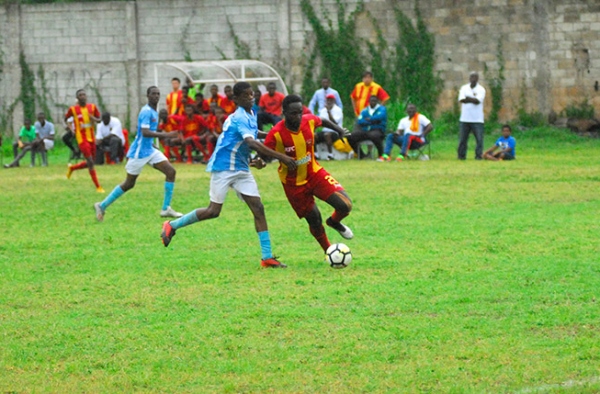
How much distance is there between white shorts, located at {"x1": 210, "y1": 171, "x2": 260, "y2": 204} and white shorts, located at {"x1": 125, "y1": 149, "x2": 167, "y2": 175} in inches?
166

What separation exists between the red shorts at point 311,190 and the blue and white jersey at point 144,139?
498 centimetres

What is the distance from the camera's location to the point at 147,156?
15.0m

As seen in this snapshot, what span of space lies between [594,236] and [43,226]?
6832 millimetres

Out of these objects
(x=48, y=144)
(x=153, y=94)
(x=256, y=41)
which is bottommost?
(x=48, y=144)

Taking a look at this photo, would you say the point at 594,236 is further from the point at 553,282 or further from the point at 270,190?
the point at 270,190

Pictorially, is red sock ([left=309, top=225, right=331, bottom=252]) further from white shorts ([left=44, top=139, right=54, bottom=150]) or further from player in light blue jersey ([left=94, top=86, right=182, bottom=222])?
white shorts ([left=44, top=139, right=54, bottom=150])

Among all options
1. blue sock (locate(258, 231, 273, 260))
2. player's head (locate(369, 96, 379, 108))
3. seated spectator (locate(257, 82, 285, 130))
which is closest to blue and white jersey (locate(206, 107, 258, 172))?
blue sock (locate(258, 231, 273, 260))

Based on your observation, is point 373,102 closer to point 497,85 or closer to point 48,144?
point 497,85

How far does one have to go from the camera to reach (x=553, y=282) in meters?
8.98

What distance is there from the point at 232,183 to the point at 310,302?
2527 mm

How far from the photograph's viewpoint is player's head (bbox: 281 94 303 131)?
1008cm

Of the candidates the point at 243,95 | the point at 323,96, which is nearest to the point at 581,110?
the point at 323,96

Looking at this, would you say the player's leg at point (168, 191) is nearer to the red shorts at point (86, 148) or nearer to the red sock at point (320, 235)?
the red shorts at point (86, 148)

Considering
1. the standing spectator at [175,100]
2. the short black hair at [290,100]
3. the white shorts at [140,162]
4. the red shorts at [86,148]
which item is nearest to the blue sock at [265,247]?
the short black hair at [290,100]
